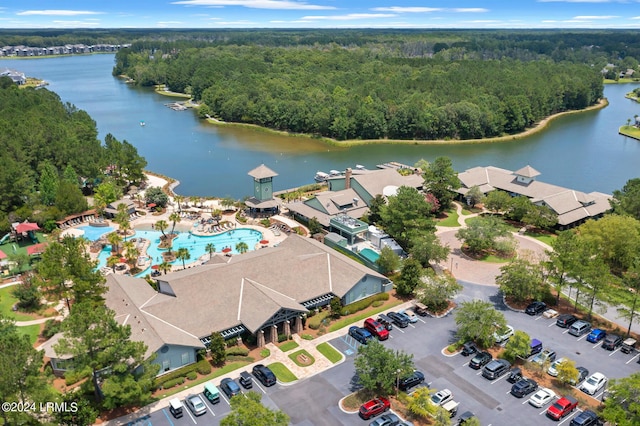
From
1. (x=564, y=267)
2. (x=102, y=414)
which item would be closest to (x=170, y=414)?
(x=102, y=414)

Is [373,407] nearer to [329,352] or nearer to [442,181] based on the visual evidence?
[329,352]

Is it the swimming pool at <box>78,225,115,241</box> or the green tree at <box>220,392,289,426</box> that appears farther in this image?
the swimming pool at <box>78,225,115,241</box>

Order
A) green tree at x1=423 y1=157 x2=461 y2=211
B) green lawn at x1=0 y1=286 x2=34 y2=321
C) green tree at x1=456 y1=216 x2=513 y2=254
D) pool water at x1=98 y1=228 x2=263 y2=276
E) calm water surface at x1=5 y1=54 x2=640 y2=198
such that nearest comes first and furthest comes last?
green lawn at x1=0 y1=286 x2=34 y2=321
green tree at x1=456 y1=216 x2=513 y2=254
pool water at x1=98 y1=228 x2=263 y2=276
green tree at x1=423 y1=157 x2=461 y2=211
calm water surface at x1=5 y1=54 x2=640 y2=198

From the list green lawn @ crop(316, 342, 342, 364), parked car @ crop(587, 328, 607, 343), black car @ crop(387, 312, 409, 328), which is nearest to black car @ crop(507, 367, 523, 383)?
parked car @ crop(587, 328, 607, 343)

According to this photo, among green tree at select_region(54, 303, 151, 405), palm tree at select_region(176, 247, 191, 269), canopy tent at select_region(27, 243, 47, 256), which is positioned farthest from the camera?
canopy tent at select_region(27, 243, 47, 256)

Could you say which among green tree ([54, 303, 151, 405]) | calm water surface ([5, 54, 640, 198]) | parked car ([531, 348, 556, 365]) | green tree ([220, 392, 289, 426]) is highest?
green tree ([54, 303, 151, 405])

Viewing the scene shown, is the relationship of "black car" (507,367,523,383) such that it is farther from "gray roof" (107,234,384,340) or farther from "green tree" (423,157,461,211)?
"green tree" (423,157,461,211)

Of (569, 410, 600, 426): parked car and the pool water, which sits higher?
(569, 410, 600, 426): parked car
